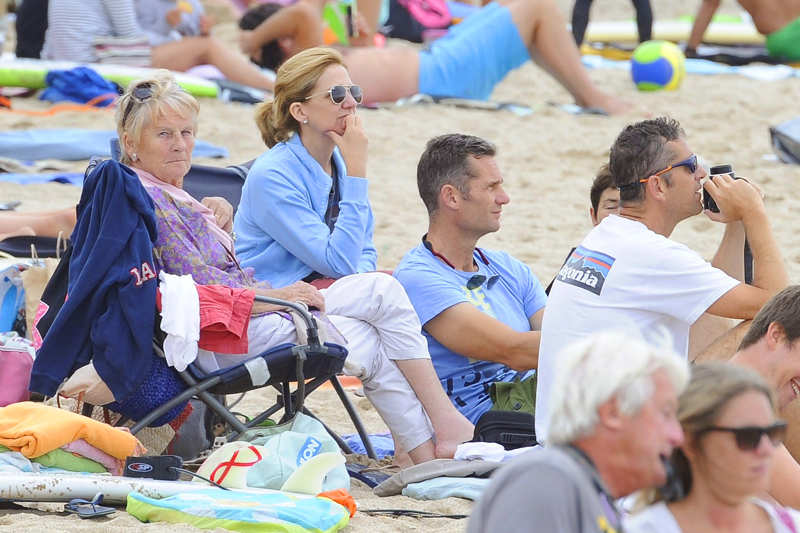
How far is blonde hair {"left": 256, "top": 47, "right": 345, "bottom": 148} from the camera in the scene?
4805 mm

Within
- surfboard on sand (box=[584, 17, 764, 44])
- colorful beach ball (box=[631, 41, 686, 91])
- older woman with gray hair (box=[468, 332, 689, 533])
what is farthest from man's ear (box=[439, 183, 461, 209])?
surfboard on sand (box=[584, 17, 764, 44])

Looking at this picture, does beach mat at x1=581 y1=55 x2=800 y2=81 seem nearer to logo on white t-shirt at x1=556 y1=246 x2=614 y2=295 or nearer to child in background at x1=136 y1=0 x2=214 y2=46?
child in background at x1=136 y1=0 x2=214 y2=46

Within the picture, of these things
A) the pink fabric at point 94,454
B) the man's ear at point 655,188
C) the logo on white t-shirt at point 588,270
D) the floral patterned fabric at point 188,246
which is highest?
the man's ear at point 655,188

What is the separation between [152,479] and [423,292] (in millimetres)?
1153

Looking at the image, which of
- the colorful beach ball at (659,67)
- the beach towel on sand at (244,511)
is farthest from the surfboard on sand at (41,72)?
the beach towel on sand at (244,511)

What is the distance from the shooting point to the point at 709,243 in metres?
7.09

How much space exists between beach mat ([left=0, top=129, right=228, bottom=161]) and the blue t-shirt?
11.7ft

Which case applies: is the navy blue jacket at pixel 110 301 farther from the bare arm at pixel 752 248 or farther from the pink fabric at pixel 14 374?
the bare arm at pixel 752 248

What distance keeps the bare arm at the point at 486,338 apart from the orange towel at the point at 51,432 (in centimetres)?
108

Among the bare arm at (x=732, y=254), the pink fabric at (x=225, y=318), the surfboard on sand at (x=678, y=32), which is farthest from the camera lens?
the surfboard on sand at (x=678, y=32)

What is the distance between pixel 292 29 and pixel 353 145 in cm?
506

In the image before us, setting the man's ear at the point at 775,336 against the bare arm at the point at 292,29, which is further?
the bare arm at the point at 292,29

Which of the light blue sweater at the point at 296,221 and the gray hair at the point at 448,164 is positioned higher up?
the gray hair at the point at 448,164

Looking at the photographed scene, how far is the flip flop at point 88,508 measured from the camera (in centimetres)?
344
